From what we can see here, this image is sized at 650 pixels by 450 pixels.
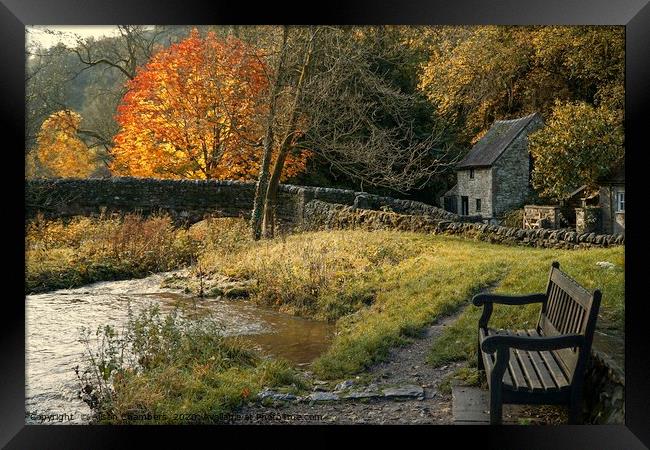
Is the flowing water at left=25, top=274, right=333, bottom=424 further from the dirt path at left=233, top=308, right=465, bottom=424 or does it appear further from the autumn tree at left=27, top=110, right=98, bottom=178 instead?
the autumn tree at left=27, top=110, right=98, bottom=178

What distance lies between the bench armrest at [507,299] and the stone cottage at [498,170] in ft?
4.73

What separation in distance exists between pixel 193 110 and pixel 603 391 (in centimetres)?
491

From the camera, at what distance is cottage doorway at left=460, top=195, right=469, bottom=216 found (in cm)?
667

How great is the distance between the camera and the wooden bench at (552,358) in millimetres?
4066

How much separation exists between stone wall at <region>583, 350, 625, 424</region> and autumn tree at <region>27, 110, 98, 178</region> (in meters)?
5.33

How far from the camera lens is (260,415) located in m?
5.50

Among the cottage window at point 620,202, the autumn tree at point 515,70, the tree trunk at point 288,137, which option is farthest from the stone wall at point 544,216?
A: the tree trunk at point 288,137

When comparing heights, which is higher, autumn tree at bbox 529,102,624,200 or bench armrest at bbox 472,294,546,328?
autumn tree at bbox 529,102,624,200

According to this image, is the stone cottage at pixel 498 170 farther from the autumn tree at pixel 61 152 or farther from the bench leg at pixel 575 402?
the autumn tree at pixel 61 152

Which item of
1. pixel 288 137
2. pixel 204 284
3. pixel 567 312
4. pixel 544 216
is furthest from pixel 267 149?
pixel 567 312

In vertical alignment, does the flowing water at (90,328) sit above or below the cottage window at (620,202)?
below

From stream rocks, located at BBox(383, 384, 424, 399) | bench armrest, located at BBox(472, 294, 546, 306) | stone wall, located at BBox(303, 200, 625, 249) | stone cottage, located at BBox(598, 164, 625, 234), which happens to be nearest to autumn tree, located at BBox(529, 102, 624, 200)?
stone cottage, located at BBox(598, 164, 625, 234)

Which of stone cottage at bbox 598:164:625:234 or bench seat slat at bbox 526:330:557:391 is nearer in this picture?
bench seat slat at bbox 526:330:557:391
